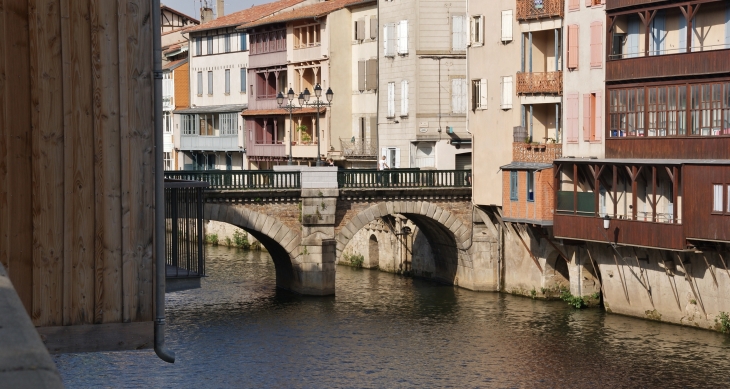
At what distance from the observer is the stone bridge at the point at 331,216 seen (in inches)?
2000

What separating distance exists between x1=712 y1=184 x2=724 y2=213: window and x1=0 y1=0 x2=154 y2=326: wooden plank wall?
28813 millimetres

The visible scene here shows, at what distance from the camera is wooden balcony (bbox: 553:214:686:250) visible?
39.4m

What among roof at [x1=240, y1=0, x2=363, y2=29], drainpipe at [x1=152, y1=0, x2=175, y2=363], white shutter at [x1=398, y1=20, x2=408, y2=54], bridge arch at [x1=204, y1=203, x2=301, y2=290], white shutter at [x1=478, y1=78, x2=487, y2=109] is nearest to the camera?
drainpipe at [x1=152, y1=0, x2=175, y2=363]

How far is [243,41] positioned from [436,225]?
34.8 m

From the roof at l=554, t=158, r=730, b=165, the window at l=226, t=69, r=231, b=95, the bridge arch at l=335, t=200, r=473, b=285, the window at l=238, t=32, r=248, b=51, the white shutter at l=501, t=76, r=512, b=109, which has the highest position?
the window at l=238, t=32, r=248, b=51

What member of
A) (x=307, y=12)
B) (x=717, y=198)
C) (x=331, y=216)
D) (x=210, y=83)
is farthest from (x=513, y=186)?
(x=210, y=83)

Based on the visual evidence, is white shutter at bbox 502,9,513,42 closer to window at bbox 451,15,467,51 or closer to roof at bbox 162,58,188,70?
window at bbox 451,15,467,51

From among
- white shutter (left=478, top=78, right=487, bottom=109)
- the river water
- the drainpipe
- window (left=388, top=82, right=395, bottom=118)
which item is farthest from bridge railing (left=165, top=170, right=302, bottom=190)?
the drainpipe

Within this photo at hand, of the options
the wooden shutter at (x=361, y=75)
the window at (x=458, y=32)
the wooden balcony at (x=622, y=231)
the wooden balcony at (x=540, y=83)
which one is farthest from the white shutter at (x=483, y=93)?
the wooden shutter at (x=361, y=75)

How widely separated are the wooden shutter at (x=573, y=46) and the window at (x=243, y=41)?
138ft

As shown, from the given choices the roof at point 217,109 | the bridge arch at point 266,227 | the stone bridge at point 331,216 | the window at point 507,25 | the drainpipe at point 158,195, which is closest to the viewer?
the drainpipe at point 158,195

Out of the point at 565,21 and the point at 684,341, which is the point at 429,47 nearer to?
the point at 565,21

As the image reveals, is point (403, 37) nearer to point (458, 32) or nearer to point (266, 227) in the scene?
point (458, 32)

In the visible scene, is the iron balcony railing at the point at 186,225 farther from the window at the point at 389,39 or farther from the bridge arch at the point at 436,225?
→ the window at the point at 389,39
